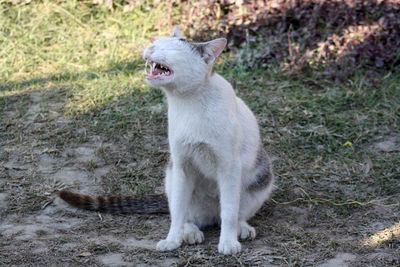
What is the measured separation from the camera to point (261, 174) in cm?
423

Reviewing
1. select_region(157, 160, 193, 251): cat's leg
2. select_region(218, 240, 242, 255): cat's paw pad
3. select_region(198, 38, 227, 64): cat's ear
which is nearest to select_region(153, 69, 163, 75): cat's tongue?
select_region(198, 38, 227, 64): cat's ear

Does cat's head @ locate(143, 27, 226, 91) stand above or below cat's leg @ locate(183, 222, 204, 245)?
above

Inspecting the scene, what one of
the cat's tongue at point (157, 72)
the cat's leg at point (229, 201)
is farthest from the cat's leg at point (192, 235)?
the cat's tongue at point (157, 72)

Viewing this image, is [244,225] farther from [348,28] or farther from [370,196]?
[348,28]

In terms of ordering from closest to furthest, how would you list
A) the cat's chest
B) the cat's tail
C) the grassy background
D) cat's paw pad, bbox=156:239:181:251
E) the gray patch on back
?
the cat's chest
cat's paw pad, bbox=156:239:181:251
the gray patch on back
the cat's tail
the grassy background

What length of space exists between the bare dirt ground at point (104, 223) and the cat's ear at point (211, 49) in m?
1.20

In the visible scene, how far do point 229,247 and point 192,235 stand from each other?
33 centimetres

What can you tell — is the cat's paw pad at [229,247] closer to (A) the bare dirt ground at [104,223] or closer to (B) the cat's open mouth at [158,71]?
(A) the bare dirt ground at [104,223]

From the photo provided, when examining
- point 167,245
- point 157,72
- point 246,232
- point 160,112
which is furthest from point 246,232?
point 160,112

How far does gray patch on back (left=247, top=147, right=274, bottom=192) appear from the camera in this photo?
418cm

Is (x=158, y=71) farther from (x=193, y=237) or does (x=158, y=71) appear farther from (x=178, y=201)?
(x=193, y=237)

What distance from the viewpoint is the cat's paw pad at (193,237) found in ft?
12.9

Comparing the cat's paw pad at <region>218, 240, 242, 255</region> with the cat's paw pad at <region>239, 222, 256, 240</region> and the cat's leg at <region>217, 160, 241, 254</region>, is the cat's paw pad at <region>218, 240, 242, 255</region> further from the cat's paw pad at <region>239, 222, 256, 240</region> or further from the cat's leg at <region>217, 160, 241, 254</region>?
the cat's paw pad at <region>239, 222, 256, 240</region>

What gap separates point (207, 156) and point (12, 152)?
94.8 inches
